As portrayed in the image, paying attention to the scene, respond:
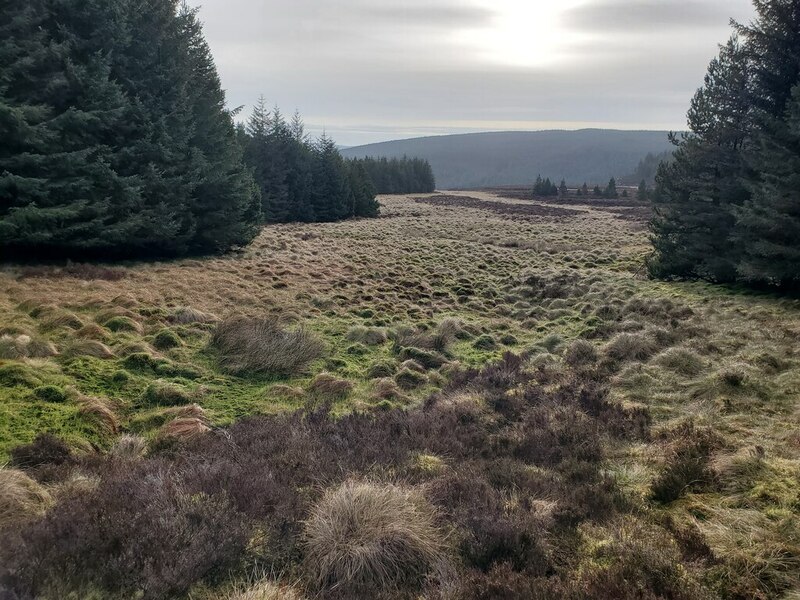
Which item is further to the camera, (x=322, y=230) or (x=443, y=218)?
(x=443, y=218)

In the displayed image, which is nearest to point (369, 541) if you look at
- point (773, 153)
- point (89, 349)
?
point (89, 349)

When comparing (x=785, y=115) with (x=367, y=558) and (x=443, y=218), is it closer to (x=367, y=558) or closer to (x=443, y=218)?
(x=367, y=558)

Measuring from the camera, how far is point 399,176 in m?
93.7

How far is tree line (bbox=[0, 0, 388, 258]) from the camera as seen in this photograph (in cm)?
1223

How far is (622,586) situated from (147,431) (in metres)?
5.69

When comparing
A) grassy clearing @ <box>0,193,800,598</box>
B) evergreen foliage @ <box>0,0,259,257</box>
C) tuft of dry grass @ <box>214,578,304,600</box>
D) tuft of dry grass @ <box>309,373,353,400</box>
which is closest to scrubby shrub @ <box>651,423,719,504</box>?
grassy clearing @ <box>0,193,800,598</box>

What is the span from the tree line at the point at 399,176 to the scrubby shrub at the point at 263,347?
8187cm

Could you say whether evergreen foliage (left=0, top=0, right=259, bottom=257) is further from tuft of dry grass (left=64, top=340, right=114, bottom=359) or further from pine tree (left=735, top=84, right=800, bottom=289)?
pine tree (left=735, top=84, right=800, bottom=289)

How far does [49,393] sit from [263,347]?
3539 millimetres

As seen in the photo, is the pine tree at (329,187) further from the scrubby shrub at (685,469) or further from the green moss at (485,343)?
the scrubby shrub at (685,469)

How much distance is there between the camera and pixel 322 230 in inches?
1441

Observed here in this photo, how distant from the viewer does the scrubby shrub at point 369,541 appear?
3.46 metres

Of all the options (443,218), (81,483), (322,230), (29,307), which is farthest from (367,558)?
(443,218)

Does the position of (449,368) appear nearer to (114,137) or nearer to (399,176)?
(114,137)
